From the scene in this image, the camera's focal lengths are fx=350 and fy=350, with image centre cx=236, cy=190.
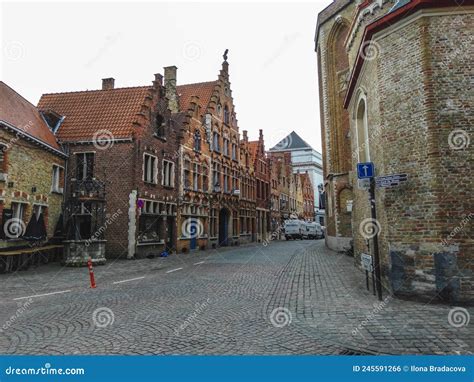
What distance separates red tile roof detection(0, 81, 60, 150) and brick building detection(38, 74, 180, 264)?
103cm

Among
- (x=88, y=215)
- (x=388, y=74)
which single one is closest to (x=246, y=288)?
(x=388, y=74)

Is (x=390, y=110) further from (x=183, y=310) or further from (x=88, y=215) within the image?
(x=88, y=215)

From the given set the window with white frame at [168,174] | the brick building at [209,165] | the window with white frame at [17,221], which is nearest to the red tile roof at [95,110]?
the window with white frame at [168,174]

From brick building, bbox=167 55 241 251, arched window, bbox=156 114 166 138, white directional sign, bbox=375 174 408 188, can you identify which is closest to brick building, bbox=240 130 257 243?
brick building, bbox=167 55 241 251

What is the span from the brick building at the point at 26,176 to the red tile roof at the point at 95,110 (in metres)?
1.54

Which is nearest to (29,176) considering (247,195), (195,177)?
(195,177)

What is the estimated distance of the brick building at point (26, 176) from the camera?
15125 mm

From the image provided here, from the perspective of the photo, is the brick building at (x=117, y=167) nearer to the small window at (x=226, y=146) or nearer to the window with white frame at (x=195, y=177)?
the window with white frame at (x=195, y=177)

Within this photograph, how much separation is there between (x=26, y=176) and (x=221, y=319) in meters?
14.2

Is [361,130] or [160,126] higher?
[160,126]

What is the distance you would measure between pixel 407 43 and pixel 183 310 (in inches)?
331

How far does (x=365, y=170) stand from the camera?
9.02 meters

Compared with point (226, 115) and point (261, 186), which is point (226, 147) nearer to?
point (226, 115)

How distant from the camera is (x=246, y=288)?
10.3 metres
